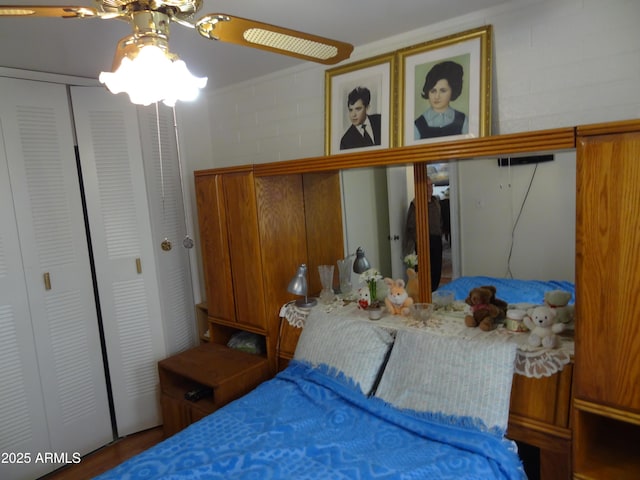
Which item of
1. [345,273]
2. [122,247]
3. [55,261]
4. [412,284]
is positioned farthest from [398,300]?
[55,261]

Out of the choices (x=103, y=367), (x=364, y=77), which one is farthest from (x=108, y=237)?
(x=364, y=77)

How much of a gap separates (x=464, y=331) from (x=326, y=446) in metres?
0.78

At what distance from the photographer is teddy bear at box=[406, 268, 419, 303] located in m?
2.21

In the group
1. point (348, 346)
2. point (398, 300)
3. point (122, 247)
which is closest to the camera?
point (348, 346)

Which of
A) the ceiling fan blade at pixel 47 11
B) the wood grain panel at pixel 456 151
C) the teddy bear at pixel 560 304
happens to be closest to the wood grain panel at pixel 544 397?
the teddy bear at pixel 560 304

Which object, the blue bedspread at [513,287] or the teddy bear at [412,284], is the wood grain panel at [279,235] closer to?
the teddy bear at [412,284]

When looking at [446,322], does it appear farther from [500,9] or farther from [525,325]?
[500,9]

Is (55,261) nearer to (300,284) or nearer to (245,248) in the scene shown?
(245,248)

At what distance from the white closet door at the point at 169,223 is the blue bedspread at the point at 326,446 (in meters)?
1.20

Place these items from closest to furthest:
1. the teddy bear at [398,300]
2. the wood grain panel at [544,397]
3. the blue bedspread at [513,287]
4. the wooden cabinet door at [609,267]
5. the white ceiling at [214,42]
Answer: the wooden cabinet door at [609,267], the wood grain panel at [544,397], the white ceiling at [214,42], the blue bedspread at [513,287], the teddy bear at [398,300]

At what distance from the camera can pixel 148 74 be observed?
1000 millimetres

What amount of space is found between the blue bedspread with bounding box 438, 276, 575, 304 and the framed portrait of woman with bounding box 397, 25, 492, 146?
69 centimetres

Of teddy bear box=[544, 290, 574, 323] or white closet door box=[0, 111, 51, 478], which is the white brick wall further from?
white closet door box=[0, 111, 51, 478]

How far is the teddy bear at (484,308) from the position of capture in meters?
1.89
